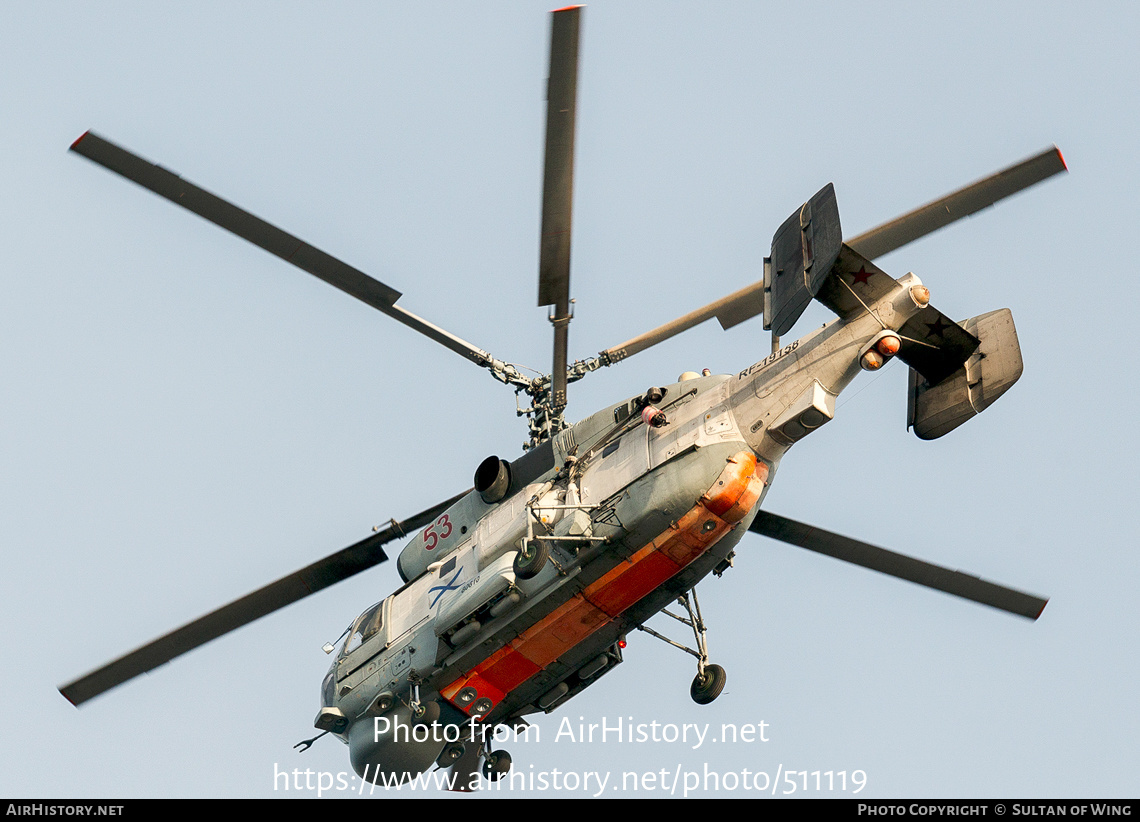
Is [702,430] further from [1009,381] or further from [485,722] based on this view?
[485,722]

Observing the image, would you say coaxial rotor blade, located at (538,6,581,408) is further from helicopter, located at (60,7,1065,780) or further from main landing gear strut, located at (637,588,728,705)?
main landing gear strut, located at (637,588,728,705)

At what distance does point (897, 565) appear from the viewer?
20.9 m

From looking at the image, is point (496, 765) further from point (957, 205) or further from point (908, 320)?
point (957, 205)

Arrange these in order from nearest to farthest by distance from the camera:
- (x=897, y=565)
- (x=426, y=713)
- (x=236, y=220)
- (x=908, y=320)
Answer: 1. (x=908, y=320)
2. (x=236, y=220)
3. (x=426, y=713)
4. (x=897, y=565)

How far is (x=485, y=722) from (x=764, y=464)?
19.4ft

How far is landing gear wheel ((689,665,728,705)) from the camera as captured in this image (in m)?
19.8

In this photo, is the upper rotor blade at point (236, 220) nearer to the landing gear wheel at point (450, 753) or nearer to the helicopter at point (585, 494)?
the helicopter at point (585, 494)

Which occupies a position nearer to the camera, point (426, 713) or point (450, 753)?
point (426, 713)

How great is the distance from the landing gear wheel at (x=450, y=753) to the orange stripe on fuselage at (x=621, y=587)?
2.71 ft

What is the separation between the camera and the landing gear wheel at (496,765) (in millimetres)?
21469

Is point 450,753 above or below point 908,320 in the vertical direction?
below

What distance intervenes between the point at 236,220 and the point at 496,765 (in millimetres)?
8596

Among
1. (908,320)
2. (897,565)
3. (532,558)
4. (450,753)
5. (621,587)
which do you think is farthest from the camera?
(450,753)

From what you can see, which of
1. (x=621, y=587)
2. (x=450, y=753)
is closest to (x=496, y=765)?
(x=450, y=753)
